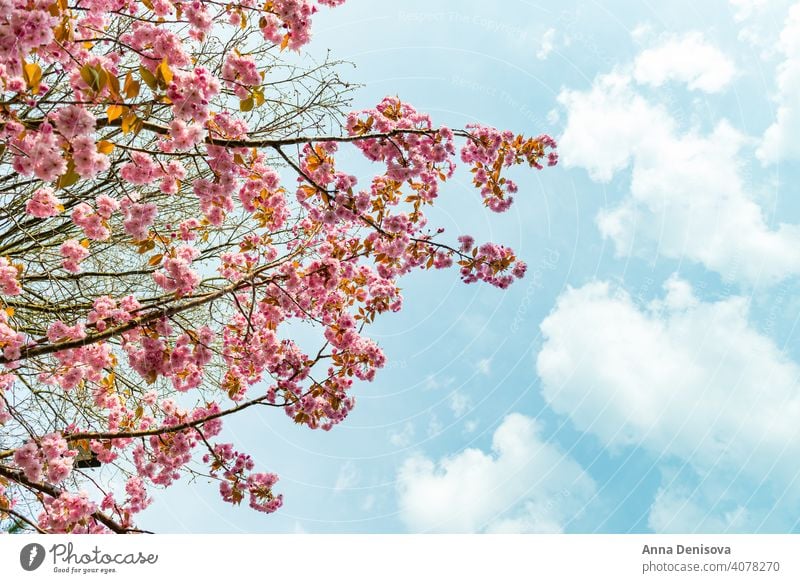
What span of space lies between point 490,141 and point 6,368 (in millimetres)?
5181

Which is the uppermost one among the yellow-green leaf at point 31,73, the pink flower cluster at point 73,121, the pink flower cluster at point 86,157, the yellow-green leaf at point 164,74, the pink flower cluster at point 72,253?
the pink flower cluster at point 72,253

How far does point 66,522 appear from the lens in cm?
466

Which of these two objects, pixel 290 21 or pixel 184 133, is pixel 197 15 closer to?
pixel 290 21

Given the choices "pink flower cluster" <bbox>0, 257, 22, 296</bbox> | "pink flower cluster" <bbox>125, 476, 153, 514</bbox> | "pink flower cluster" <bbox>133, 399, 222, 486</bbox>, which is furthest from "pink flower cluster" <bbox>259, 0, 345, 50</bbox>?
"pink flower cluster" <bbox>125, 476, 153, 514</bbox>

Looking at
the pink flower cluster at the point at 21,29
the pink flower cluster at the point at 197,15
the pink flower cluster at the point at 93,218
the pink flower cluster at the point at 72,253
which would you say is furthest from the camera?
the pink flower cluster at the point at 72,253

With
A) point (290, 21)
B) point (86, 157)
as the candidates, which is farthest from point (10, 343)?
point (290, 21)

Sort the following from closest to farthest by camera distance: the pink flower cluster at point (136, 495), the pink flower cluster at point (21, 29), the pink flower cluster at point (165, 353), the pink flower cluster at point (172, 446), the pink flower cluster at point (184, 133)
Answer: the pink flower cluster at point (21, 29) < the pink flower cluster at point (184, 133) < the pink flower cluster at point (165, 353) < the pink flower cluster at point (172, 446) < the pink flower cluster at point (136, 495)

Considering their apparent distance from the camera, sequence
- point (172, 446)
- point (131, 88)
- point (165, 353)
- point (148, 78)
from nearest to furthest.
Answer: point (131, 88) < point (148, 78) < point (165, 353) < point (172, 446)

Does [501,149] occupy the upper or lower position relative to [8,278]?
upper

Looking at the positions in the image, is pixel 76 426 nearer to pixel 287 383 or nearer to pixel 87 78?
pixel 287 383

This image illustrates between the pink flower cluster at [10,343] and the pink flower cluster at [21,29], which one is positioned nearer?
the pink flower cluster at [21,29]

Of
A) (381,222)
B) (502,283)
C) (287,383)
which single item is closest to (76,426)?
(287,383)

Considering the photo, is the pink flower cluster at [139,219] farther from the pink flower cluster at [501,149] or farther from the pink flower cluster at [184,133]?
the pink flower cluster at [501,149]

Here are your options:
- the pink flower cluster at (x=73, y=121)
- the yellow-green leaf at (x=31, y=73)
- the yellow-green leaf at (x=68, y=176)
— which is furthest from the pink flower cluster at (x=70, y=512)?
the yellow-green leaf at (x=31, y=73)
